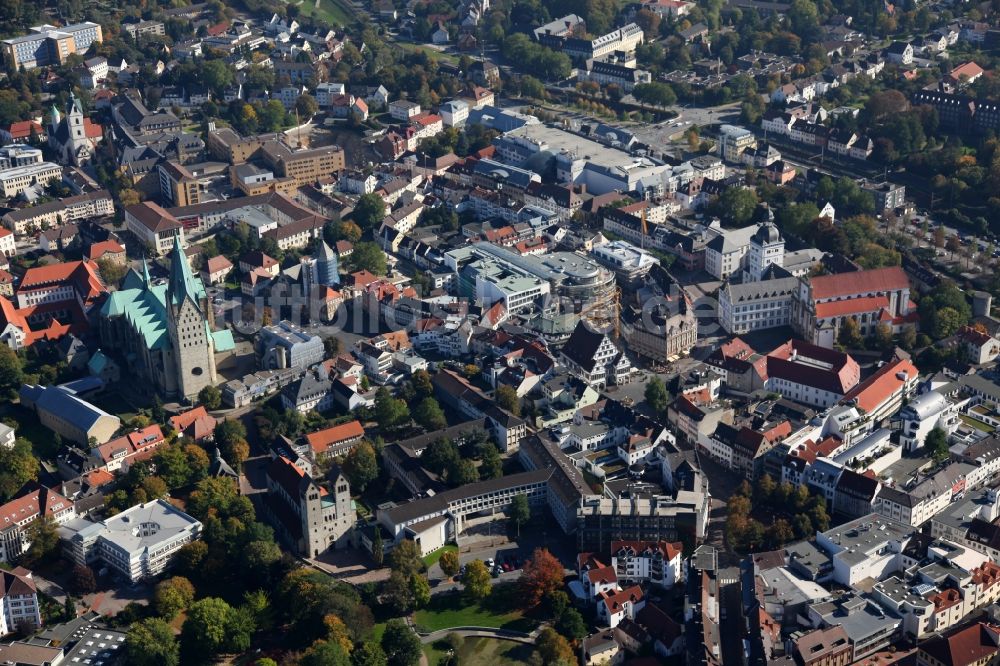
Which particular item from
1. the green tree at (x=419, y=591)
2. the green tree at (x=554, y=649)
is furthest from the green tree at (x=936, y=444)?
the green tree at (x=419, y=591)

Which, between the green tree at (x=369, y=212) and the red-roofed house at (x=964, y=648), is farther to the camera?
the green tree at (x=369, y=212)

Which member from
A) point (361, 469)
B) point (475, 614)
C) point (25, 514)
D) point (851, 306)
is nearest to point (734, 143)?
point (851, 306)

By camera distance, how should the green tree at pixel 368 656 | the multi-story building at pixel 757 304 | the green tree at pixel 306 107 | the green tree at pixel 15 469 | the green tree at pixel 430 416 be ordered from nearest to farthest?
the green tree at pixel 368 656
the green tree at pixel 15 469
the green tree at pixel 430 416
the multi-story building at pixel 757 304
the green tree at pixel 306 107

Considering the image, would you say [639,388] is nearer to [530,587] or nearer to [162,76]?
[530,587]

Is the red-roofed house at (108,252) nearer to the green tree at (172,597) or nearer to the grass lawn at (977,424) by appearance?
the green tree at (172,597)

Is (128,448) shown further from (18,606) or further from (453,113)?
(453,113)

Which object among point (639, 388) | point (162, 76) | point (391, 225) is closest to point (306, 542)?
point (639, 388)
